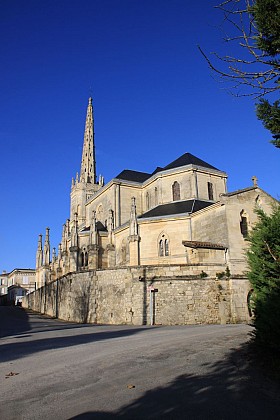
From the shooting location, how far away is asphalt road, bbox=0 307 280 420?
4.66 meters

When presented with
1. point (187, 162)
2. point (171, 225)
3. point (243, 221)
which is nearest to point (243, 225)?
point (243, 221)

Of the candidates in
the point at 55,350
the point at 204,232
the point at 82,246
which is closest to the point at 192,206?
the point at 204,232

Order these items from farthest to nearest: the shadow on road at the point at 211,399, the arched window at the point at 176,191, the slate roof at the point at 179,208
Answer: the arched window at the point at 176,191 → the slate roof at the point at 179,208 → the shadow on road at the point at 211,399

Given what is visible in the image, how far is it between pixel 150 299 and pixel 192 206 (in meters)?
12.2

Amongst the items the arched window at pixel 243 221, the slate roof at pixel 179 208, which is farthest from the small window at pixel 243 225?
the slate roof at pixel 179 208

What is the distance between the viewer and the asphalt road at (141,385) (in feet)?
15.3

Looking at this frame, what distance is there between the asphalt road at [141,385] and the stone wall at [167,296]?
33.2ft

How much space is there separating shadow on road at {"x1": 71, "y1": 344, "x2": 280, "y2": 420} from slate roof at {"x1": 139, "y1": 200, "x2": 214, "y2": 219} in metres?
22.4

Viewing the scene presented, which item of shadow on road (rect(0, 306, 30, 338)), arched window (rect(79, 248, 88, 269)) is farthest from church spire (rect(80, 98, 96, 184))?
shadow on road (rect(0, 306, 30, 338))

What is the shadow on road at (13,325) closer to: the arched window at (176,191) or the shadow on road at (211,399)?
the shadow on road at (211,399)

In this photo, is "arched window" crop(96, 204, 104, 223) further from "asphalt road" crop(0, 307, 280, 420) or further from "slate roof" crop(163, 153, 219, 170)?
"asphalt road" crop(0, 307, 280, 420)

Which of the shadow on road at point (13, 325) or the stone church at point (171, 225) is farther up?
the stone church at point (171, 225)

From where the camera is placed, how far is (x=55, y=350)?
9.87m

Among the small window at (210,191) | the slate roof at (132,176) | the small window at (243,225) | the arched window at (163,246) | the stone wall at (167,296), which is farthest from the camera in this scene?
the slate roof at (132,176)
